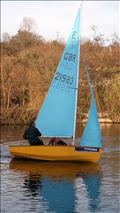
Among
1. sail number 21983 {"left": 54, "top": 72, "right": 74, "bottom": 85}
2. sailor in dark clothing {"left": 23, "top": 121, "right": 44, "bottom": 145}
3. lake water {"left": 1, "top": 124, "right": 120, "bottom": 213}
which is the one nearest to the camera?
lake water {"left": 1, "top": 124, "right": 120, "bottom": 213}

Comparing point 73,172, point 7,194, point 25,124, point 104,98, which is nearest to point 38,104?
point 25,124

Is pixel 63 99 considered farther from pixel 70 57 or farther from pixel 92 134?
pixel 92 134

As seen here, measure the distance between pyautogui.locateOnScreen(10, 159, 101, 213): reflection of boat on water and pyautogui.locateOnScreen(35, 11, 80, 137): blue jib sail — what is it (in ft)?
5.47

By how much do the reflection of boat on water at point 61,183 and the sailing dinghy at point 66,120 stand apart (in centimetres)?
44

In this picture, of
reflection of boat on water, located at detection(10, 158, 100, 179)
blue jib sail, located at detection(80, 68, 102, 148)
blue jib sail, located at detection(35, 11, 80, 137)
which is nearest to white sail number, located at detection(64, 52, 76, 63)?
blue jib sail, located at detection(35, 11, 80, 137)

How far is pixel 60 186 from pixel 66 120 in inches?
245

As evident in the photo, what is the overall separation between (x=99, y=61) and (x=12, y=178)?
1318 inches

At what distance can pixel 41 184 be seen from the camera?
16.2 metres

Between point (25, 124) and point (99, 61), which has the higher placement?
point (99, 61)

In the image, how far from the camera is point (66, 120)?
21.7m

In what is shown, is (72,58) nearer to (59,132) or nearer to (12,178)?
(59,132)

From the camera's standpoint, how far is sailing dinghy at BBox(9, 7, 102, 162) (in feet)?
67.3

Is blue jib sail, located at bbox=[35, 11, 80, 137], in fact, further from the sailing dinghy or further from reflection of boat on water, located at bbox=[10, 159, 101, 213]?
reflection of boat on water, located at bbox=[10, 159, 101, 213]

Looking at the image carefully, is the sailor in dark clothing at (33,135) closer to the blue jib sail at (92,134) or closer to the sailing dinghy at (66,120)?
the sailing dinghy at (66,120)
